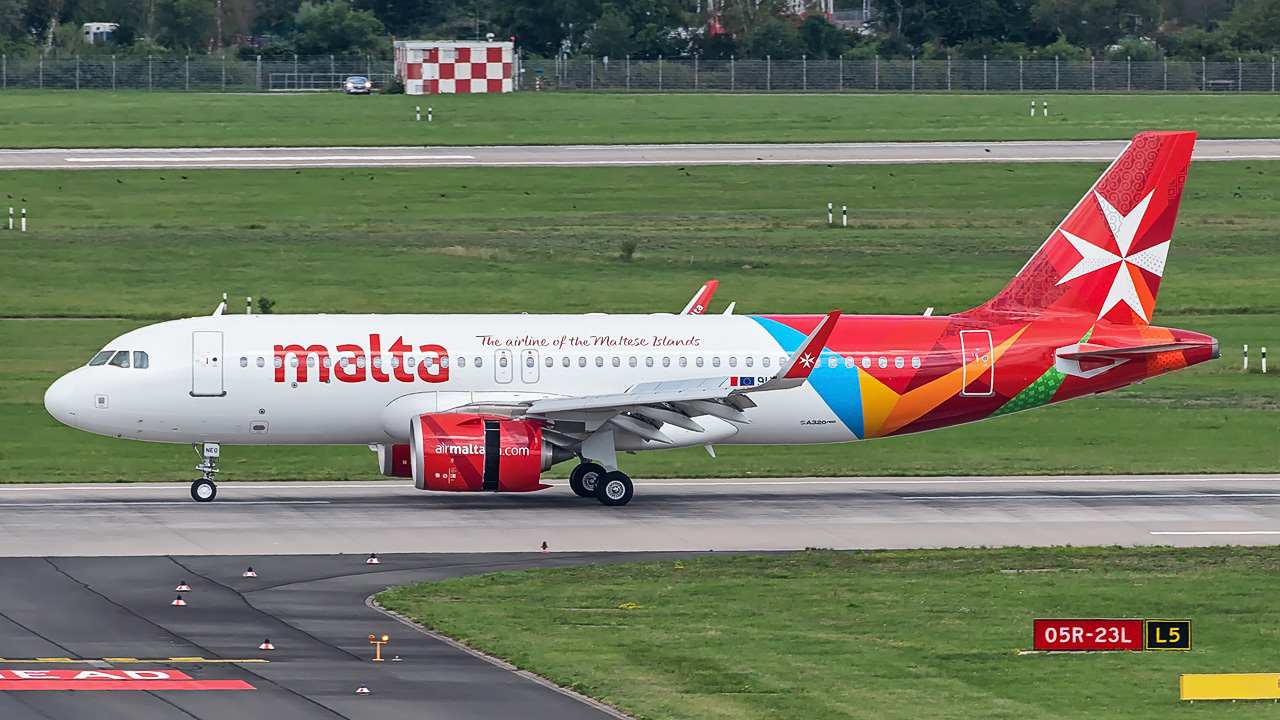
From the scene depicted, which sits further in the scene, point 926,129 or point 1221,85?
point 1221,85

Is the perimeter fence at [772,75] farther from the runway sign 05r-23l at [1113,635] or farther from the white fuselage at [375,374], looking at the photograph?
the runway sign 05r-23l at [1113,635]

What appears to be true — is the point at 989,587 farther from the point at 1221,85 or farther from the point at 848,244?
the point at 1221,85

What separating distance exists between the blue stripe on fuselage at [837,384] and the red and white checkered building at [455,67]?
3003 inches

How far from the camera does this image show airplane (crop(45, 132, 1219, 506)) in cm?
3619

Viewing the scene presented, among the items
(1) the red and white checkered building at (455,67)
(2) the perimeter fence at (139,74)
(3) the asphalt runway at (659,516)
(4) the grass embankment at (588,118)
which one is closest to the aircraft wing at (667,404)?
(3) the asphalt runway at (659,516)

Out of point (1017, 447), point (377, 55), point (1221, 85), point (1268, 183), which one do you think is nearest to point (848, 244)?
point (1268, 183)

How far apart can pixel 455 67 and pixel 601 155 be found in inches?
1158

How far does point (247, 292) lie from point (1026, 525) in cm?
3533

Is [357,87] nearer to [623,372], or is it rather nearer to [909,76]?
[909,76]

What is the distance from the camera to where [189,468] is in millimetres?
41938

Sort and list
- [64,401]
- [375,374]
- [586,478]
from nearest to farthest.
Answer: [64,401] < [375,374] < [586,478]

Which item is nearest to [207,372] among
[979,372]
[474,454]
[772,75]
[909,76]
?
[474,454]

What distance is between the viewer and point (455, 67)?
112 metres

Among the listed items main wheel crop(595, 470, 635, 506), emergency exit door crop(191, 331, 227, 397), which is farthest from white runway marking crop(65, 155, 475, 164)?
main wheel crop(595, 470, 635, 506)
